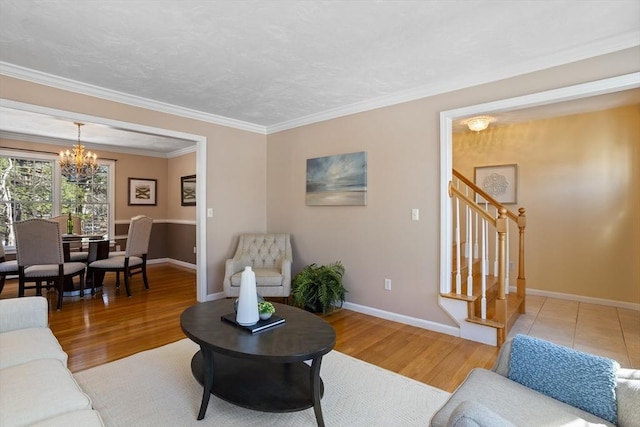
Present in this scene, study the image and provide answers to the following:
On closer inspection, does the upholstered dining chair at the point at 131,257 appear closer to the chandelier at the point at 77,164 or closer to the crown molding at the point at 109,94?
the chandelier at the point at 77,164

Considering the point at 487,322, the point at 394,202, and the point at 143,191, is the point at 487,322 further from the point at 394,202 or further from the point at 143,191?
the point at 143,191

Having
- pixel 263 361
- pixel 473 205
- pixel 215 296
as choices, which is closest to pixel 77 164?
pixel 215 296

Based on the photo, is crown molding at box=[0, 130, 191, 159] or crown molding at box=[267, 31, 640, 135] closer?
crown molding at box=[267, 31, 640, 135]

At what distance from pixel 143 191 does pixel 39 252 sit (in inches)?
124

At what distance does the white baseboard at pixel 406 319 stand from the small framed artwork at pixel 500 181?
7.40 feet

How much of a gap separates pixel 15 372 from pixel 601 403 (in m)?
2.49

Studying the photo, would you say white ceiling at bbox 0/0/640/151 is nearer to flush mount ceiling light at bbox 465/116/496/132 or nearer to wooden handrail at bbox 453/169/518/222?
wooden handrail at bbox 453/169/518/222

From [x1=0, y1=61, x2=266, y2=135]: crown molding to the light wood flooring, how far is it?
2.38 metres

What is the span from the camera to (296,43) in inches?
93.0

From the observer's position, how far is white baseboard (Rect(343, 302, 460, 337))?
3.12 metres

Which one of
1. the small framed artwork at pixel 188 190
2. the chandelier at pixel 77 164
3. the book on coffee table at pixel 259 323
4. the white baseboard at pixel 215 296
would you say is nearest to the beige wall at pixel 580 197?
the book on coffee table at pixel 259 323

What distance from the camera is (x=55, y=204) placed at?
18.6 ft

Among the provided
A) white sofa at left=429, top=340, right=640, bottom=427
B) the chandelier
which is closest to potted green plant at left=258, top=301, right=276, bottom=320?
white sofa at left=429, top=340, right=640, bottom=427

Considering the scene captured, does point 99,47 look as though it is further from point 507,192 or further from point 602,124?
point 602,124
